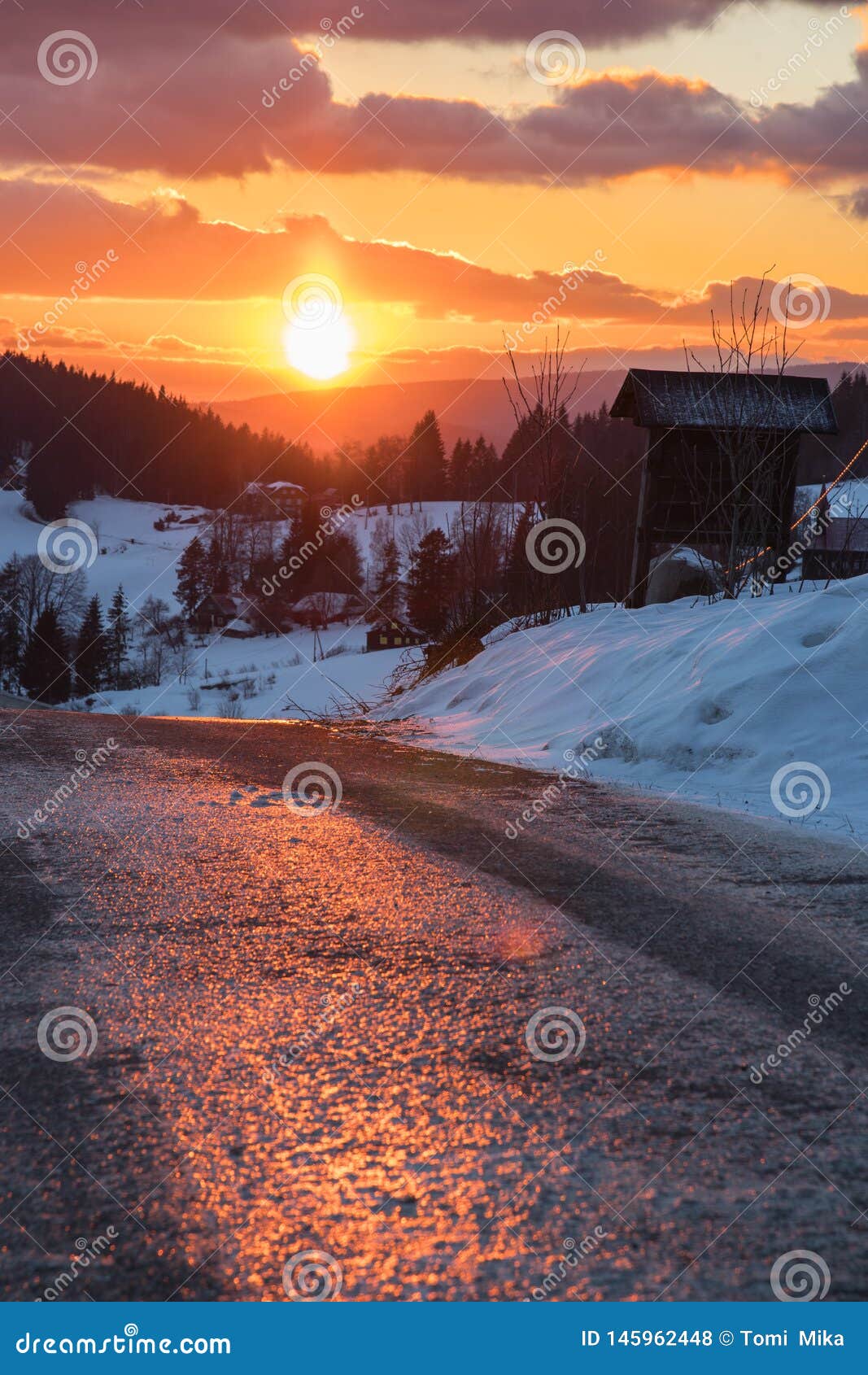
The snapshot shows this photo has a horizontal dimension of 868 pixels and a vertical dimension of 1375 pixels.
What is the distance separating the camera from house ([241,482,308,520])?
130250 mm

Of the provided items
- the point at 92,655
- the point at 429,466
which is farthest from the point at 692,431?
the point at 429,466

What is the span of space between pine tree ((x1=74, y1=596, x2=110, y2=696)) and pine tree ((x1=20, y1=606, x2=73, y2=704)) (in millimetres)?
1029

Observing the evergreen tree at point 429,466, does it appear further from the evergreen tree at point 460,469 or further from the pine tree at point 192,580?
the pine tree at point 192,580

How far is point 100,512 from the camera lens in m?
141

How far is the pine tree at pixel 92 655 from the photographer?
253 ft

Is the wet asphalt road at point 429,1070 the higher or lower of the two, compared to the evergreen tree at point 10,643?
higher

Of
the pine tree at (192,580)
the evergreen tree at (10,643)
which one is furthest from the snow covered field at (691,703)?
the pine tree at (192,580)

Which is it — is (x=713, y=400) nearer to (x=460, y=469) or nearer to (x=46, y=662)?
(x=46, y=662)

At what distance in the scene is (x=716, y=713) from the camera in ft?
30.7

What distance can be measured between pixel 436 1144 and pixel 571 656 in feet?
36.8

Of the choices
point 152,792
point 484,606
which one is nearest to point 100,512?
point 484,606

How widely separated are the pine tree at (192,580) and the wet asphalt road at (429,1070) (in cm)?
9313

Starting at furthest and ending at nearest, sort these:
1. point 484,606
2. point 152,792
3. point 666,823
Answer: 1. point 484,606
2. point 152,792
3. point 666,823

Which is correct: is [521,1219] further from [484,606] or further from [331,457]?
[331,457]
